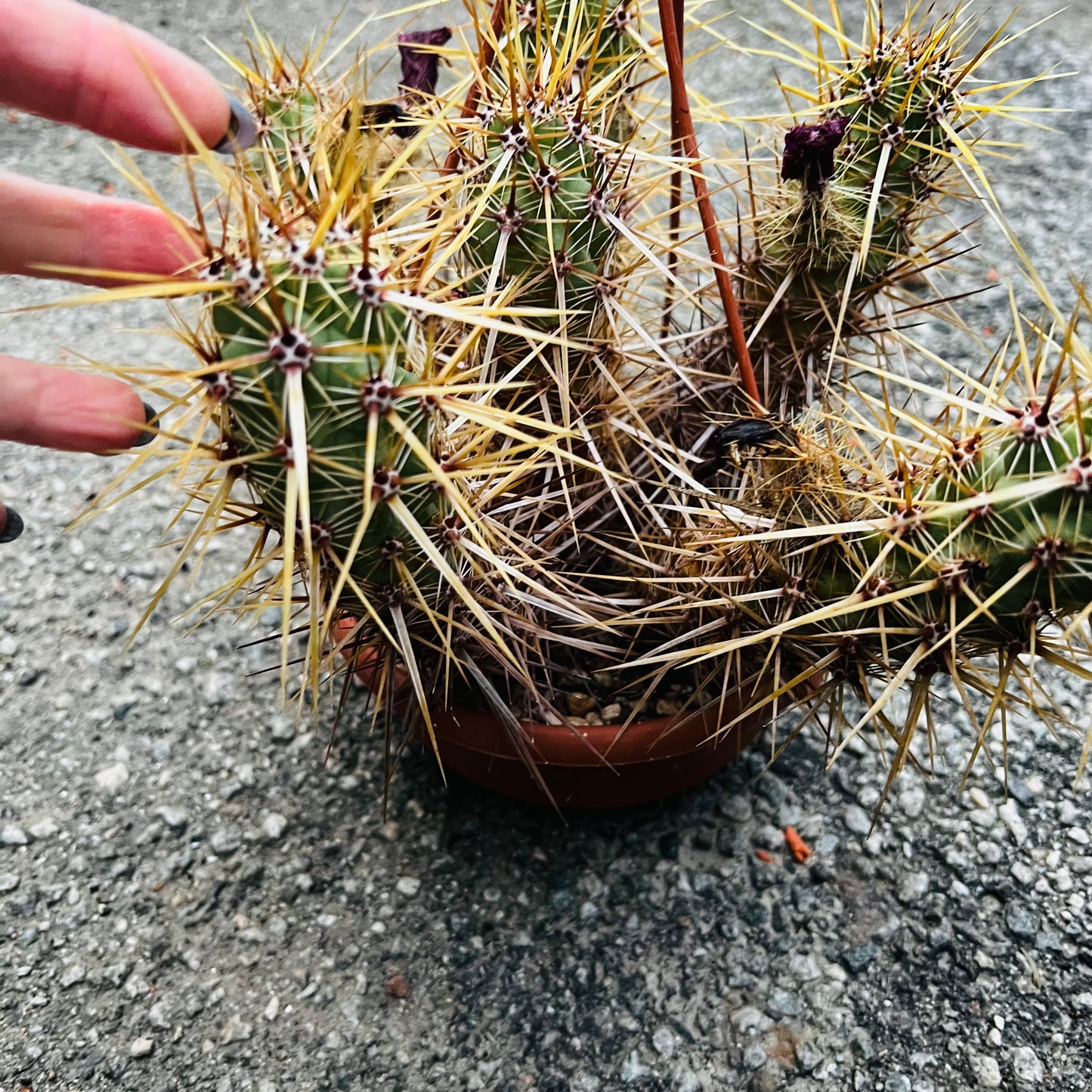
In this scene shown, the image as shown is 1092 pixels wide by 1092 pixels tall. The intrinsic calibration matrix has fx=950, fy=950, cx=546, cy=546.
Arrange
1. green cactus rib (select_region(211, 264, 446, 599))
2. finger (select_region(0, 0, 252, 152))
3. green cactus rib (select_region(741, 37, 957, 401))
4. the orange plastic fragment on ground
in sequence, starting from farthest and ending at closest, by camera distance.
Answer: the orange plastic fragment on ground
green cactus rib (select_region(741, 37, 957, 401))
finger (select_region(0, 0, 252, 152))
green cactus rib (select_region(211, 264, 446, 599))

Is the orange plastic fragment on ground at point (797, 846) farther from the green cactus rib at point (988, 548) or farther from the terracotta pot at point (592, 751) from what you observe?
the green cactus rib at point (988, 548)

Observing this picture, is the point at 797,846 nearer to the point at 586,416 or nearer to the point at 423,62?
the point at 586,416

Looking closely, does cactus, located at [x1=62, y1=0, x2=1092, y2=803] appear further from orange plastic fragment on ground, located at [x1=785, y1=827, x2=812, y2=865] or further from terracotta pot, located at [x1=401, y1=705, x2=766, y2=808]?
orange plastic fragment on ground, located at [x1=785, y1=827, x2=812, y2=865]

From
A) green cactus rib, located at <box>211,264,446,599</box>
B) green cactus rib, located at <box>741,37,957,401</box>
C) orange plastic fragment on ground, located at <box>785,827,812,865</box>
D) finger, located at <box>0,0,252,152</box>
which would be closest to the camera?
green cactus rib, located at <box>211,264,446,599</box>

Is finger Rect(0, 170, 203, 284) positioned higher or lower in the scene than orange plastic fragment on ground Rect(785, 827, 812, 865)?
higher

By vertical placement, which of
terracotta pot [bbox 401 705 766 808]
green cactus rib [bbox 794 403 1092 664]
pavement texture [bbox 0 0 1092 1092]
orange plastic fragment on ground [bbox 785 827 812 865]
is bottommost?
pavement texture [bbox 0 0 1092 1092]

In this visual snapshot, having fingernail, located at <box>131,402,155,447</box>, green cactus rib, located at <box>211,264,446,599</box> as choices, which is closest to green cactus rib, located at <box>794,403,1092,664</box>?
green cactus rib, located at <box>211,264,446,599</box>

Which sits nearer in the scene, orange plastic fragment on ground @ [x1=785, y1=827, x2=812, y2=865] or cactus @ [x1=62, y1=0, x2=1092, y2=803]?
cactus @ [x1=62, y1=0, x2=1092, y2=803]
